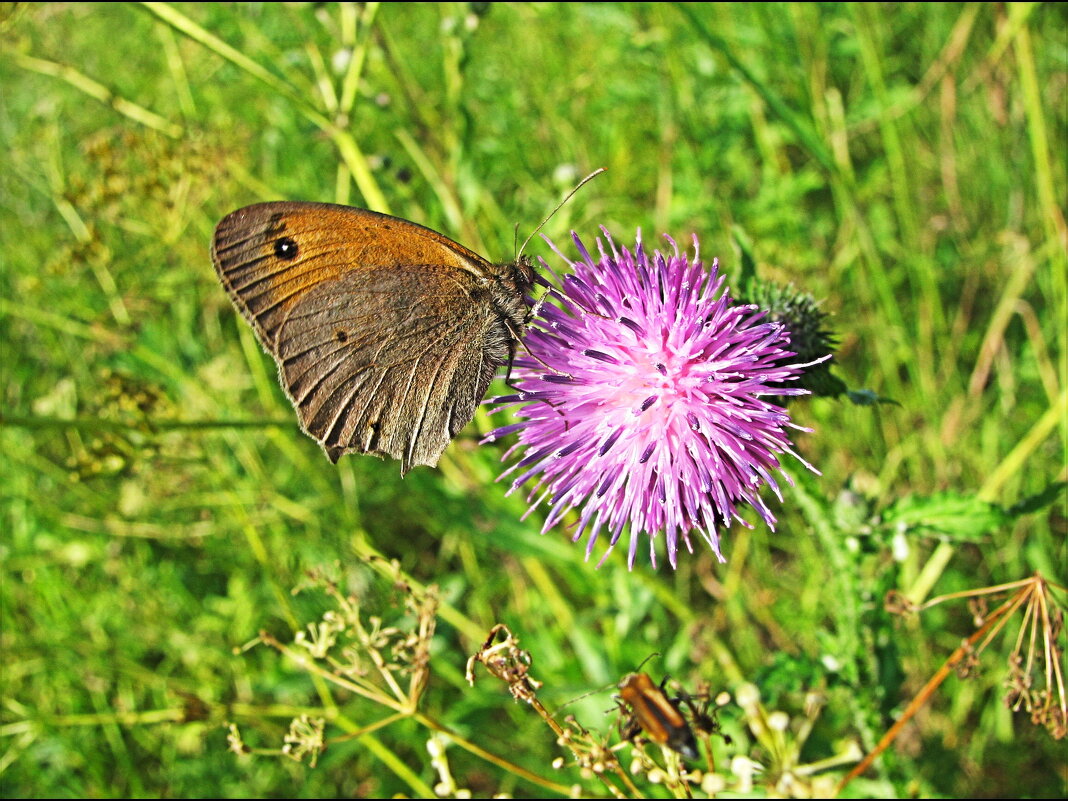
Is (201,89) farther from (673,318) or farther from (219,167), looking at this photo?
(673,318)

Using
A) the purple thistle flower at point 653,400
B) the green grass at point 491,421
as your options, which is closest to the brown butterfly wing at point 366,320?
the purple thistle flower at point 653,400

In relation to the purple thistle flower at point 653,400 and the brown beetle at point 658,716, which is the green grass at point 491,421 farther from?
the brown beetle at point 658,716

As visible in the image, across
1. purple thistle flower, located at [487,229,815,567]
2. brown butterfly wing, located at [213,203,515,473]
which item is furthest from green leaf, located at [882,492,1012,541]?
brown butterfly wing, located at [213,203,515,473]

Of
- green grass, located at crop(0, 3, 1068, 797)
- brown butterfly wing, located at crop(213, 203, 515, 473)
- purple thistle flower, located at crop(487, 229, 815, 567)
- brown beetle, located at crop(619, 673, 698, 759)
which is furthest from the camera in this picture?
green grass, located at crop(0, 3, 1068, 797)

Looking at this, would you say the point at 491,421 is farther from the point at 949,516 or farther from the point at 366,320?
the point at 949,516

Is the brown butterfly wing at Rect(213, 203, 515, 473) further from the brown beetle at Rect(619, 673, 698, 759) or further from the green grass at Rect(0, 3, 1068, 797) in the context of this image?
the brown beetle at Rect(619, 673, 698, 759)

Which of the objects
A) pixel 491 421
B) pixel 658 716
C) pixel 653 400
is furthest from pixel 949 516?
pixel 491 421

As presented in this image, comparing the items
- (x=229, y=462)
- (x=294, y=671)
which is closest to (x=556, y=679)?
(x=294, y=671)
